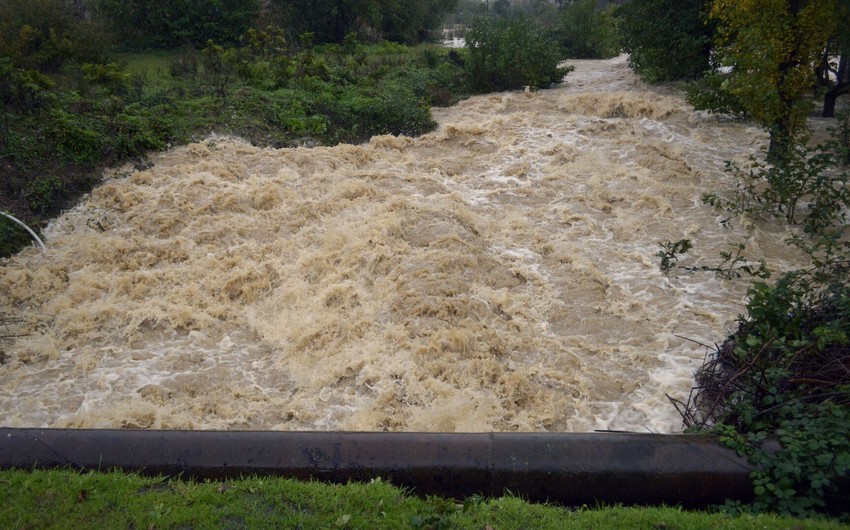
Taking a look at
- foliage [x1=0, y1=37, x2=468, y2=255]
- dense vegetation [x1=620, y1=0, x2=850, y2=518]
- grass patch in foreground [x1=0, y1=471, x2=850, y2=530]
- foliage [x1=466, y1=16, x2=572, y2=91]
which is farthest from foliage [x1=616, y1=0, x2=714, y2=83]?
grass patch in foreground [x1=0, y1=471, x2=850, y2=530]

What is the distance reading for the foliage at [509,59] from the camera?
16859 mm

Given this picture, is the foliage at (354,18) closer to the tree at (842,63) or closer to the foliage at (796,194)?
the tree at (842,63)

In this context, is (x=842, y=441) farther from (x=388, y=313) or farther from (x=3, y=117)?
(x=3, y=117)

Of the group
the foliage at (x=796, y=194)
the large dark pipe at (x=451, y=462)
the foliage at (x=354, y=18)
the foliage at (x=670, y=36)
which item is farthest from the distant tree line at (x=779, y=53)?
the foliage at (x=354, y=18)

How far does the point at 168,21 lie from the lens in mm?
18406

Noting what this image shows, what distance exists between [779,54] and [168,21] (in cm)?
1587

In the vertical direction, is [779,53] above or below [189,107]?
above

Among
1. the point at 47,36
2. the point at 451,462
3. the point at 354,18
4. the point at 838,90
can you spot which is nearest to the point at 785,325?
the point at 451,462

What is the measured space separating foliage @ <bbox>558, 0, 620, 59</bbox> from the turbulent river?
12.6 meters

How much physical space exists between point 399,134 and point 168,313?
716cm

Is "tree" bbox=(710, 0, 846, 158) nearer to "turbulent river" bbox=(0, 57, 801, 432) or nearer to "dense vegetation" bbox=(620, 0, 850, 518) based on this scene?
"dense vegetation" bbox=(620, 0, 850, 518)

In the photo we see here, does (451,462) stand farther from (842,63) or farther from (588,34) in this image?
(588,34)

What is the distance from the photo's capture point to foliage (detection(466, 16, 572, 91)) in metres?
16.9

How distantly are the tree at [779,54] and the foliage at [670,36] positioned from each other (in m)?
5.28
